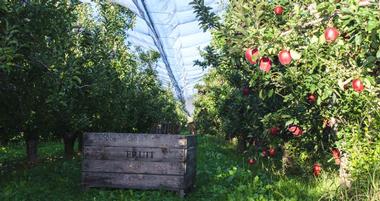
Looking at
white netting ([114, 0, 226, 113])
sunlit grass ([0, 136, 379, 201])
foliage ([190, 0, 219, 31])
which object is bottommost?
sunlit grass ([0, 136, 379, 201])

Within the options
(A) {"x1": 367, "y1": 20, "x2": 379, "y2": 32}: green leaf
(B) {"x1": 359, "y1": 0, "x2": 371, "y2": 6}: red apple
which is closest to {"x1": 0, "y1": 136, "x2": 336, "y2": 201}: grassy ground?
(B) {"x1": 359, "y1": 0, "x2": 371, "y2": 6}: red apple

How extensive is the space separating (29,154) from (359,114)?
29.3 feet

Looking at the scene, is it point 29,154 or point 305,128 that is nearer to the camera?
point 305,128

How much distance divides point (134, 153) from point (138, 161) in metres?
0.15

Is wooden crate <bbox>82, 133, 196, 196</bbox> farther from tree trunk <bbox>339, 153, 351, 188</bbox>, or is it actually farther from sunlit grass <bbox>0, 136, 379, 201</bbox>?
tree trunk <bbox>339, 153, 351, 188</bbox>

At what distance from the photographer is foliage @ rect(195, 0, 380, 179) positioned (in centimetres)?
358

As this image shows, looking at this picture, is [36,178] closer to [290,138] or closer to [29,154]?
[29,154]

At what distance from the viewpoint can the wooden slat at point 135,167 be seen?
7414 mm

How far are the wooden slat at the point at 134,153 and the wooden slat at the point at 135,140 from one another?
66 millimetres

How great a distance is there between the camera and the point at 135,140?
757 centimetres

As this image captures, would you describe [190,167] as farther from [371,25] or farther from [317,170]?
[371,25]

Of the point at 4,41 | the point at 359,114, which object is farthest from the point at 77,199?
the point at 359,114

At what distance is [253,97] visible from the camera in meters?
10.2

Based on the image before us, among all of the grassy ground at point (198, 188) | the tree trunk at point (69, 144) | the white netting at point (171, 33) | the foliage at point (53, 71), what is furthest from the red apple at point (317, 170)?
the white netting at point (171, 33)
